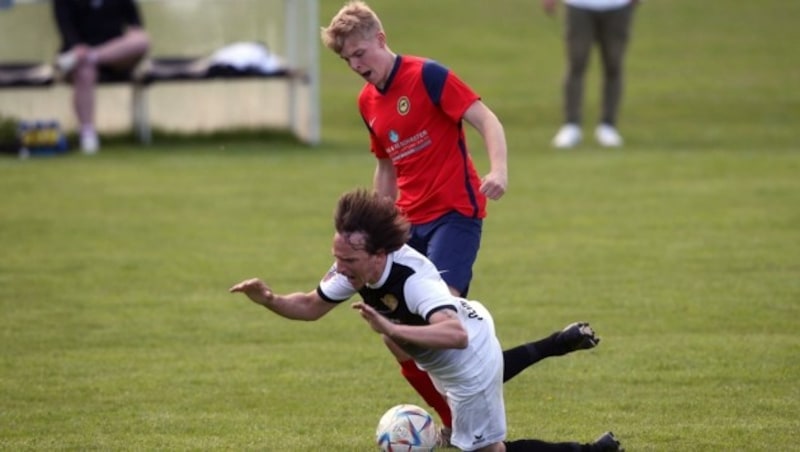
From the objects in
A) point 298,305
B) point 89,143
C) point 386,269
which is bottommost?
point 89,143

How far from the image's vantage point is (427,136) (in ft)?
22.2

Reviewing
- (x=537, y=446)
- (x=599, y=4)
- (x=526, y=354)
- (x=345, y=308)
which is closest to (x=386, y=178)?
(x=526, y=354)

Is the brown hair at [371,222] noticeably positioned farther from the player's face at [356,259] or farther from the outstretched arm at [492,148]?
the outstretched arm at [492,148]

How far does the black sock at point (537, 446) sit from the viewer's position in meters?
6.07

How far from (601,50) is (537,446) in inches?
459

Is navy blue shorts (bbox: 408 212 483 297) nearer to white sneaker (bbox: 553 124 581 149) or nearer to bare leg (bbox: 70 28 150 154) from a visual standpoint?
white sneaker (bbox: 553 124 581 149)

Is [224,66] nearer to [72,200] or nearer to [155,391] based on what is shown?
[72,200]

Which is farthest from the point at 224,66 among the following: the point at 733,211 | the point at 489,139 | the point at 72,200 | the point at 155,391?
the point at 489,139

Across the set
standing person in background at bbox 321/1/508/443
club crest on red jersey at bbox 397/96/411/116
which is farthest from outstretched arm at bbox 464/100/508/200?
club crest on red jersey at bbox 397/96/411/116

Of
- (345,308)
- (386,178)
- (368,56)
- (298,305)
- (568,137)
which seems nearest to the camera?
(298,305)

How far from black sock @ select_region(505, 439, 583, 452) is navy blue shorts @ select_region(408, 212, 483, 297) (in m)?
0.87

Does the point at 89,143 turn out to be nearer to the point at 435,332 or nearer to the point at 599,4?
the point at 599,4

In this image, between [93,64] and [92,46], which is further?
[92,46]

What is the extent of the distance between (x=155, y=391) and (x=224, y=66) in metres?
10.6
